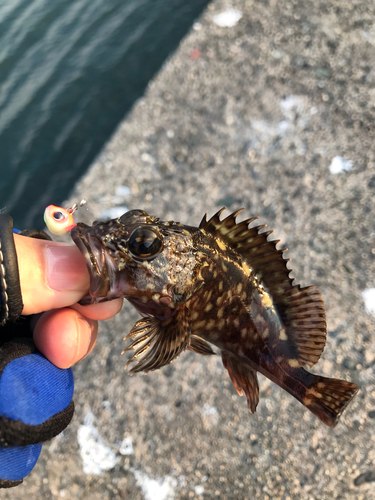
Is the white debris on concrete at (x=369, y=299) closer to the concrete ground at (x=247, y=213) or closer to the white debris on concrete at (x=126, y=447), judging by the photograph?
the concrete ground at (x=247, y=213)

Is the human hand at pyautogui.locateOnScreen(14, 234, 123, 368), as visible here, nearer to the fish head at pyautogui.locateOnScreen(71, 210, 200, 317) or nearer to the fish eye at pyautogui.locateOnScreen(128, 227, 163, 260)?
the fish head at pyautogui.locateOnScreen(71, 210, 200, 317)

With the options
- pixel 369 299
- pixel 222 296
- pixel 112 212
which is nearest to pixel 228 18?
pixel 112 212

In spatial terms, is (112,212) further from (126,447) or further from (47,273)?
(126,447)

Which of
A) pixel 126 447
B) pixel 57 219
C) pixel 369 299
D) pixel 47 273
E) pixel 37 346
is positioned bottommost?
pixel 126 447

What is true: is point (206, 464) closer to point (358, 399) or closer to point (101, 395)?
point (101, 395)

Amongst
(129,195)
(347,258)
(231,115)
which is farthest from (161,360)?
(231,115)

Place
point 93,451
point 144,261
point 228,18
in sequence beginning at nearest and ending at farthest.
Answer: point 144,261 < point 93,451 < point 228,18

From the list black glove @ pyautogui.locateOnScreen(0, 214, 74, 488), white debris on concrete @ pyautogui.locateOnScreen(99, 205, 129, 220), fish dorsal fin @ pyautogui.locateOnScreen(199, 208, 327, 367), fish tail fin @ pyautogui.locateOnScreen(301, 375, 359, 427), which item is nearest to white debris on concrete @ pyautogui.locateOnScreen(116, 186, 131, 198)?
white debris on concrete @ pyautogui.locateOnScreen(99, 205, 129, 220)
